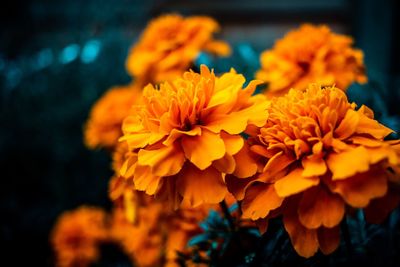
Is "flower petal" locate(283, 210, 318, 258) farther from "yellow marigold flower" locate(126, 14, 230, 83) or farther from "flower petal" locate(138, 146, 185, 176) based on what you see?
"yellow marigold flower" locate(126, 14, 230, 83)

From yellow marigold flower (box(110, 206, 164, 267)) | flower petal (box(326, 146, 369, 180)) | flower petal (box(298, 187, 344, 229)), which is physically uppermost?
flower petal (box(326, 146, 369, 180))

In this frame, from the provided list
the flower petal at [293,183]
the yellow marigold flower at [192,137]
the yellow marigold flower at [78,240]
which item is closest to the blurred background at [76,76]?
the yellow marigold flower at [78,240]

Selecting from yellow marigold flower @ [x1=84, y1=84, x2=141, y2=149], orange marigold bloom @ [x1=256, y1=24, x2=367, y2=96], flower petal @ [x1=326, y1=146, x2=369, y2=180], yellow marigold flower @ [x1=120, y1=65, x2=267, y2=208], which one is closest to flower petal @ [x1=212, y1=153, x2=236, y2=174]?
yellow marigold flower @ [x1=120, y1=65, x2=267, y2=208]

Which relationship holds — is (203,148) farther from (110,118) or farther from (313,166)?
(110,118)

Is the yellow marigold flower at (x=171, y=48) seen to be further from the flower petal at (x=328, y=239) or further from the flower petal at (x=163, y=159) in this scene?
the flower petal at (x=328, y=239)

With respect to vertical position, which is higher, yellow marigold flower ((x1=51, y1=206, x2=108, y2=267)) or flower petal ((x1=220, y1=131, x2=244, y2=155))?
flower petal ((x1=220, y1=131, x2=244, y2=155))

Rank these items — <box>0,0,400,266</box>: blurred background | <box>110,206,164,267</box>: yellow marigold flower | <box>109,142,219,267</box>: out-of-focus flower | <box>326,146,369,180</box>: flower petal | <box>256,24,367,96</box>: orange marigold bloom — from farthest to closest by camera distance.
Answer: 1. <box>0,0,400,266</box>: blurred background
2. <box>110,206,164,267</box>: yellow marigold flower
3. <box>256,24,367,96</box>: orange marigold bloom
4. <box>109,142,219,267</box>: out-of-focus flower
5. <box>326,146,369,180</box>: flower petal

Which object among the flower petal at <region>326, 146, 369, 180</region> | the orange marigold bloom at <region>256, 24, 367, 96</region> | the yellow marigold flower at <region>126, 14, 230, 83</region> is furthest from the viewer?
the yellow marigold flower at <region>126, 14, 230, 83</region>
